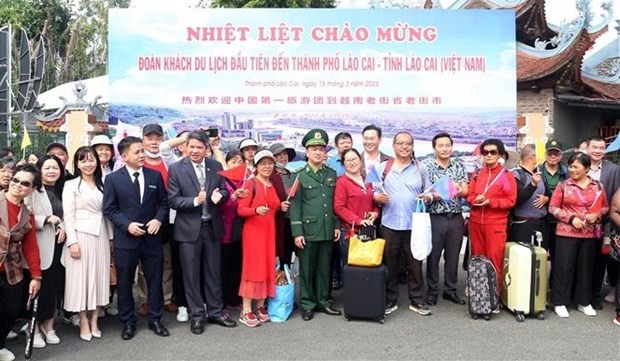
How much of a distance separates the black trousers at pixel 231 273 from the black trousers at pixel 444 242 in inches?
69.1

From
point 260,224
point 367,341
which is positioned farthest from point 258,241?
point 367,341

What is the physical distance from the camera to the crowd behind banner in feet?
13.1

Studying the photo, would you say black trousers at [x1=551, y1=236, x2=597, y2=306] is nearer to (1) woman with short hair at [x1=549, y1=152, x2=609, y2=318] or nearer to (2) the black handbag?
(1) woman with short hair at [x1=549, y1=152, x2=609, y2=318]

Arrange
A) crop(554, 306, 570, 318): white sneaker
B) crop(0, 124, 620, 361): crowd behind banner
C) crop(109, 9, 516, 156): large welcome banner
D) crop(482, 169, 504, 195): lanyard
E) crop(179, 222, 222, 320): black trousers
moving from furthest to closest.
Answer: crop(109, 9, 516, 156): large welcome banner
crop(482, 169, 504, 195): lanyard
crop(554, 306, 570, 318): white sneaker
crop(179, 222, 222, 320): black trousers
crop(0, 124, 620, 361): crowd behind banner

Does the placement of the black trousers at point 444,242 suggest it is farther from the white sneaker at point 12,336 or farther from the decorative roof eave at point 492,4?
the decorative roof eave at point 492,4

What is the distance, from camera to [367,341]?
4043mm

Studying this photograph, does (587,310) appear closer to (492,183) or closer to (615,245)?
(615,245)

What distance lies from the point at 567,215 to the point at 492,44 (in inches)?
162

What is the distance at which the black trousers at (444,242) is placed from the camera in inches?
191

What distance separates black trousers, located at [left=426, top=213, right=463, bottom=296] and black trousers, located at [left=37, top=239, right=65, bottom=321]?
3.11m

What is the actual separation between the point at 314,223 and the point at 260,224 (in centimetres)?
46

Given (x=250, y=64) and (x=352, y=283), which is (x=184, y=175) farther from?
(x=250, y=64)

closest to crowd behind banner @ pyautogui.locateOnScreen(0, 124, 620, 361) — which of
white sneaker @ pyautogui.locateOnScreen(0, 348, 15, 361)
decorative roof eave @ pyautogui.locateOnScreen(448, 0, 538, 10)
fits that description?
white sneaker @ pyautogui.locateOnScreen(0, 348, 15, 361)

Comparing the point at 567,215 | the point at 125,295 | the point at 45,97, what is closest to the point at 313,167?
the point at 125,295
